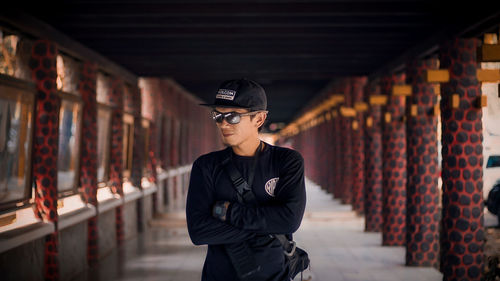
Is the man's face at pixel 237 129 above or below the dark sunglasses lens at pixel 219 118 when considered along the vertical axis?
below

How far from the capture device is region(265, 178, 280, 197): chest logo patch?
2.26 metres

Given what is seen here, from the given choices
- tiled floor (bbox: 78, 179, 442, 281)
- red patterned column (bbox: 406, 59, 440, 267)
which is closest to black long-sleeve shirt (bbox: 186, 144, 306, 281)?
tiled floor (bbox: 78, 179, 442, 281)

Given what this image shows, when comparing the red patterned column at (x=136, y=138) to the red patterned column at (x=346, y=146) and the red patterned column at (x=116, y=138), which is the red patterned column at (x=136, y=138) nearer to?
the red patterned column at (x=116, y=138)

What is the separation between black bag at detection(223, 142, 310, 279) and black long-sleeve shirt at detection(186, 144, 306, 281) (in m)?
0.03

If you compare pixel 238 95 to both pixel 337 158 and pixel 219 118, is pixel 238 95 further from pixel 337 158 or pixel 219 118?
pixel 337 158

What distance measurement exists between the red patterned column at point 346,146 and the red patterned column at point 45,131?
838cm

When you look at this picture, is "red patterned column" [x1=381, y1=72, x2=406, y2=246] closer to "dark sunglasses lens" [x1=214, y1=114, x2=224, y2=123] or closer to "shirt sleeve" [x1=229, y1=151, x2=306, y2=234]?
"shirt sleeve" [x1=229, y1=151, x2=306, y2=234]

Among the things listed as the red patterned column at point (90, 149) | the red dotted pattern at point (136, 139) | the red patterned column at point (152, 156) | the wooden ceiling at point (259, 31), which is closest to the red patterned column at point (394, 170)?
the wooden ceiling at point (259, 31)

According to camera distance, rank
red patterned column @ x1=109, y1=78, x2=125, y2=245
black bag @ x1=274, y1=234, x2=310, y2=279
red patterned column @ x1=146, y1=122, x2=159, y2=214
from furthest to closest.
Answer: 1. red patterned column @ x1=146, y1=122, x2=159, y2=214
2. red patterned column @ x1=109, y1=78, x2=125, y2=245
3. black bag @ x1=274, y1=234, x2=310, y2=279

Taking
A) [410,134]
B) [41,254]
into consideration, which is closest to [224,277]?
[41,254]

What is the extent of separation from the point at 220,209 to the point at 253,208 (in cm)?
14

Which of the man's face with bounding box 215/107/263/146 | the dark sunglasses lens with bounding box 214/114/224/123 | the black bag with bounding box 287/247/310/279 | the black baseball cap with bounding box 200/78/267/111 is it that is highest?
the black baseball cap with bounding box 200/78/267/111

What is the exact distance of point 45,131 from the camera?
18.8 ft

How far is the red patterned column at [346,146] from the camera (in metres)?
13.0
